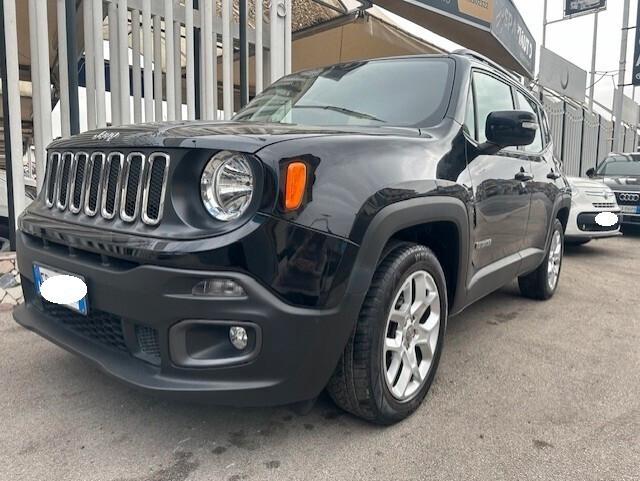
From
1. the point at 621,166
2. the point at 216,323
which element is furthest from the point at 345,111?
the point at 621,166

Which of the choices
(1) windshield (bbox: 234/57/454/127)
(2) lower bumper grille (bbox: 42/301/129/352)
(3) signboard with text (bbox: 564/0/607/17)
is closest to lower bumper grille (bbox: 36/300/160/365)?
(2) lower bumper grille (bbox: 42/301/129/352)

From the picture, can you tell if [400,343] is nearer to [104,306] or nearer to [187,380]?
[187,380]

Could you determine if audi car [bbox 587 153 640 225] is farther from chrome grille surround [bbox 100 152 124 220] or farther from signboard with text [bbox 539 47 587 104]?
chrome grille surround [bbox 100 152 124 220]

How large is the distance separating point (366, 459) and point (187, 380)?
2.57ft

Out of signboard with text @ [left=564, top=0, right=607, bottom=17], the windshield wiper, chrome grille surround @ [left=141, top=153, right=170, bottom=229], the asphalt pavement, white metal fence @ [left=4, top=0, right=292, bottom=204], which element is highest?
signboard with text @ [left=564, top=0, right=607, bottom=17]

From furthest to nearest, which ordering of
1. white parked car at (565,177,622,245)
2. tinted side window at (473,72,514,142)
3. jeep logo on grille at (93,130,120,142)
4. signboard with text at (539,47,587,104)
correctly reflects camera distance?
1. signboard with text at (539,47,587,104)
2. white parked car at (565,177,622,245)
3. tinted side window at (473,72,514,142)
4. jeep logo on grille at (93,130,120,142)

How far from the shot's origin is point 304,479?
6.56 ft

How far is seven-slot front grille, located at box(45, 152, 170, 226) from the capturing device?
199 centimetres

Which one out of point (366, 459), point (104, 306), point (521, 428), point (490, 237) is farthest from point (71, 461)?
point (490, 237)

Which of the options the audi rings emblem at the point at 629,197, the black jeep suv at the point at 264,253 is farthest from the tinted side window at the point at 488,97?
the audi rings emblem at the point at 629,197

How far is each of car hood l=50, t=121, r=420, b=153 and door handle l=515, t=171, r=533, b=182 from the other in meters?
1.29

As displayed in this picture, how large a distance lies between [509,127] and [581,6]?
20320 mm

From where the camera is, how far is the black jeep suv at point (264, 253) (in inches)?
73.0

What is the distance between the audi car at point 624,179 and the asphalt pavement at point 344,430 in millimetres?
6478
